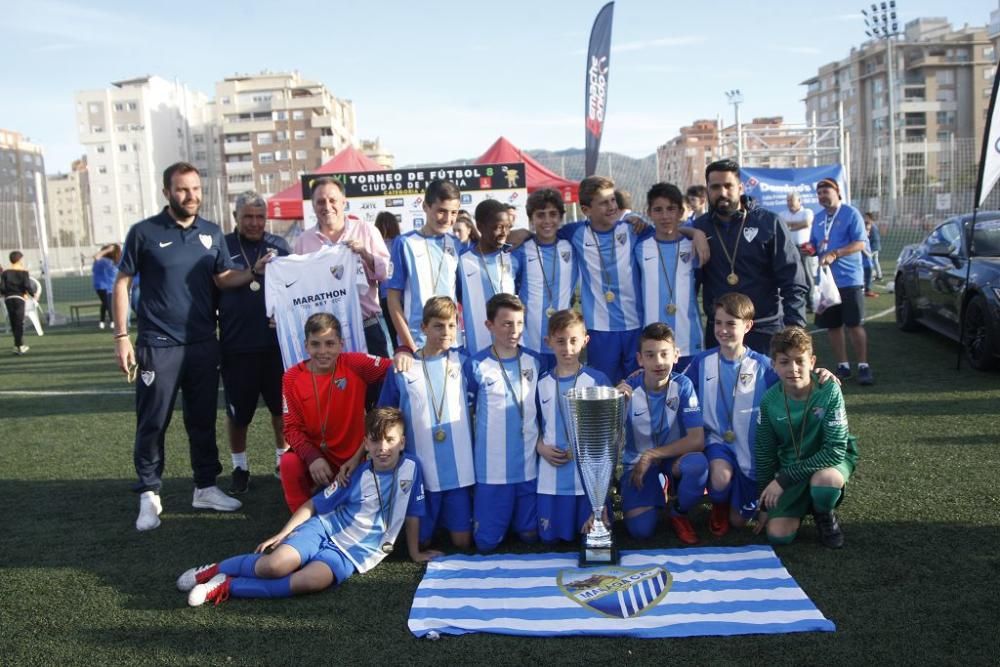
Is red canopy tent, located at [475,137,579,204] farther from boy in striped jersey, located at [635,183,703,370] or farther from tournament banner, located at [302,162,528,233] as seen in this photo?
boy in striped jersey, located at [635,183,703,370]

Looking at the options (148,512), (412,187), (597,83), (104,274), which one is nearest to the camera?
(148,512)

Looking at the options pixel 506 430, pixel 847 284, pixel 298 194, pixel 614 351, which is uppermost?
pixel 298 194

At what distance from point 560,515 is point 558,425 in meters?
0.45

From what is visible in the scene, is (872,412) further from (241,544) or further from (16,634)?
(16,634)

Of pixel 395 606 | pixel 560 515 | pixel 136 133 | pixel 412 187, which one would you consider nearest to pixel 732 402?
pixel 560 515

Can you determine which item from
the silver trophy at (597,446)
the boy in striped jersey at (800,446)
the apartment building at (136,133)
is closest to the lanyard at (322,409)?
the silver trophy at (597,446)

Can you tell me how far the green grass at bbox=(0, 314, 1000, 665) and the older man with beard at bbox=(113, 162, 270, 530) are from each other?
420 mm

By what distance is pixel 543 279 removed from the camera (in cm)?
460

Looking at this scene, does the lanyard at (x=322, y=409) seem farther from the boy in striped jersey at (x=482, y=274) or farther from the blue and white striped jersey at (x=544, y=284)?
the blue and white striped jersey at (x=544, y=284)

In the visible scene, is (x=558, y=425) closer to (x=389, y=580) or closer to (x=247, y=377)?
(x=389, y=580)

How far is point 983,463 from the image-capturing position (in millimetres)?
4738

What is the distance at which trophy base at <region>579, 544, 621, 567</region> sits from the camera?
11.7 ft

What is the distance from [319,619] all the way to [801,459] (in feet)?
7.72

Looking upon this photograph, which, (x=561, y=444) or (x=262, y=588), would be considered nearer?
(x=262, y=588)
